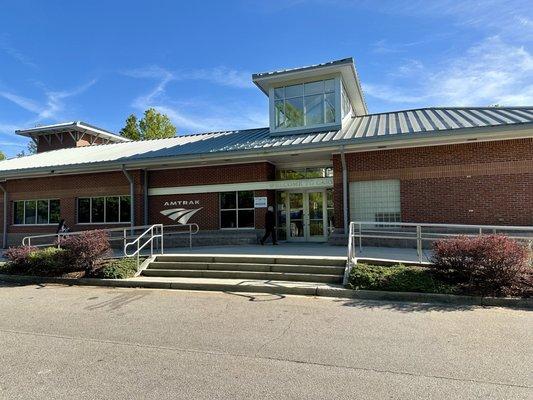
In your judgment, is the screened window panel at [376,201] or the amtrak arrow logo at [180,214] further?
the amtrak arrow logo at [180,214]

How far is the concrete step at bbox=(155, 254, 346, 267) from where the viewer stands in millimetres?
10445

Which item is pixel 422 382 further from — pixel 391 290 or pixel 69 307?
pixel 69 307

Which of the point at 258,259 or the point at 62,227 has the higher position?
the point at 62,227

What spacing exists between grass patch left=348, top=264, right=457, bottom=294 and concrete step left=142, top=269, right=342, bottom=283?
27.9 inches

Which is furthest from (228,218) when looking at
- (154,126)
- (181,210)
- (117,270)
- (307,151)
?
(154,126)

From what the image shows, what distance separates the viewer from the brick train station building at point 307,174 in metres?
13.6

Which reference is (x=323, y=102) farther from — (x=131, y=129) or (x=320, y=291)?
(x=131, y=129)

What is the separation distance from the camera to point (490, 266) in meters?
8.01

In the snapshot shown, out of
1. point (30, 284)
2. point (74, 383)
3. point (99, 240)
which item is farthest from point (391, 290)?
point (30, 284)

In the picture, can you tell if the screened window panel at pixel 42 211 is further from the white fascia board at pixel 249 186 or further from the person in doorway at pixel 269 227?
the person in doorway at pixel 269 227

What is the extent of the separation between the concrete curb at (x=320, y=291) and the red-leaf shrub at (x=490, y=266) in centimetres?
25

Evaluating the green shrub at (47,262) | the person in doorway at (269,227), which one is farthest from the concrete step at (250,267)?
the person in doorway at (269,227)

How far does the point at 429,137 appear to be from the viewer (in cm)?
1323

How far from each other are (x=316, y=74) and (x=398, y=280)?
1089 centimetres
